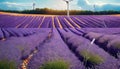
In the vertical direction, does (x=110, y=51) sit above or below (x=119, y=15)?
below

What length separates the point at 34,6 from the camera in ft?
35.6

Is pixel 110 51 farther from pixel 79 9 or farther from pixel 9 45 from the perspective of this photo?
pixel 9 45

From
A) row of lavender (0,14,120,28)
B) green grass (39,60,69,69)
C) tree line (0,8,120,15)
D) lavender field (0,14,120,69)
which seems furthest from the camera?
tree line (0,8,120,15)

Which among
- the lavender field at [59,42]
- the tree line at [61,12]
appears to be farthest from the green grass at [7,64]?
the tree line at [61,12]

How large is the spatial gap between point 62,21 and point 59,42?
1.97 feet

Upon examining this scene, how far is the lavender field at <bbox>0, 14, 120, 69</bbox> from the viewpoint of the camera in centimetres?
977

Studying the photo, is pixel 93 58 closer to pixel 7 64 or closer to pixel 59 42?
pixel 59 42

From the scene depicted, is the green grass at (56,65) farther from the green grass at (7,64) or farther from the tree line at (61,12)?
the tree line at (61,12)

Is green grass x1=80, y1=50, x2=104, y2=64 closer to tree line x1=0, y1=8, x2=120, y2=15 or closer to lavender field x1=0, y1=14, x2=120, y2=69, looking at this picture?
lavender field x1=0, y1=14, x2=120, y2=69

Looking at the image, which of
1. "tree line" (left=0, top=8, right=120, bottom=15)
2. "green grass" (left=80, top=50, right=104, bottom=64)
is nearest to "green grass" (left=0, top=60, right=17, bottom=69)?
"tree line" (left=0, top=8, right=120, bottom=15)

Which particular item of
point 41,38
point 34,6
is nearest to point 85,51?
point 41,38

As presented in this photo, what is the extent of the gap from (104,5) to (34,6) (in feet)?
6.23

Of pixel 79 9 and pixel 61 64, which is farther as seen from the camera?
pixel 79 9

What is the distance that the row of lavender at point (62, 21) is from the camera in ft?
35.2
